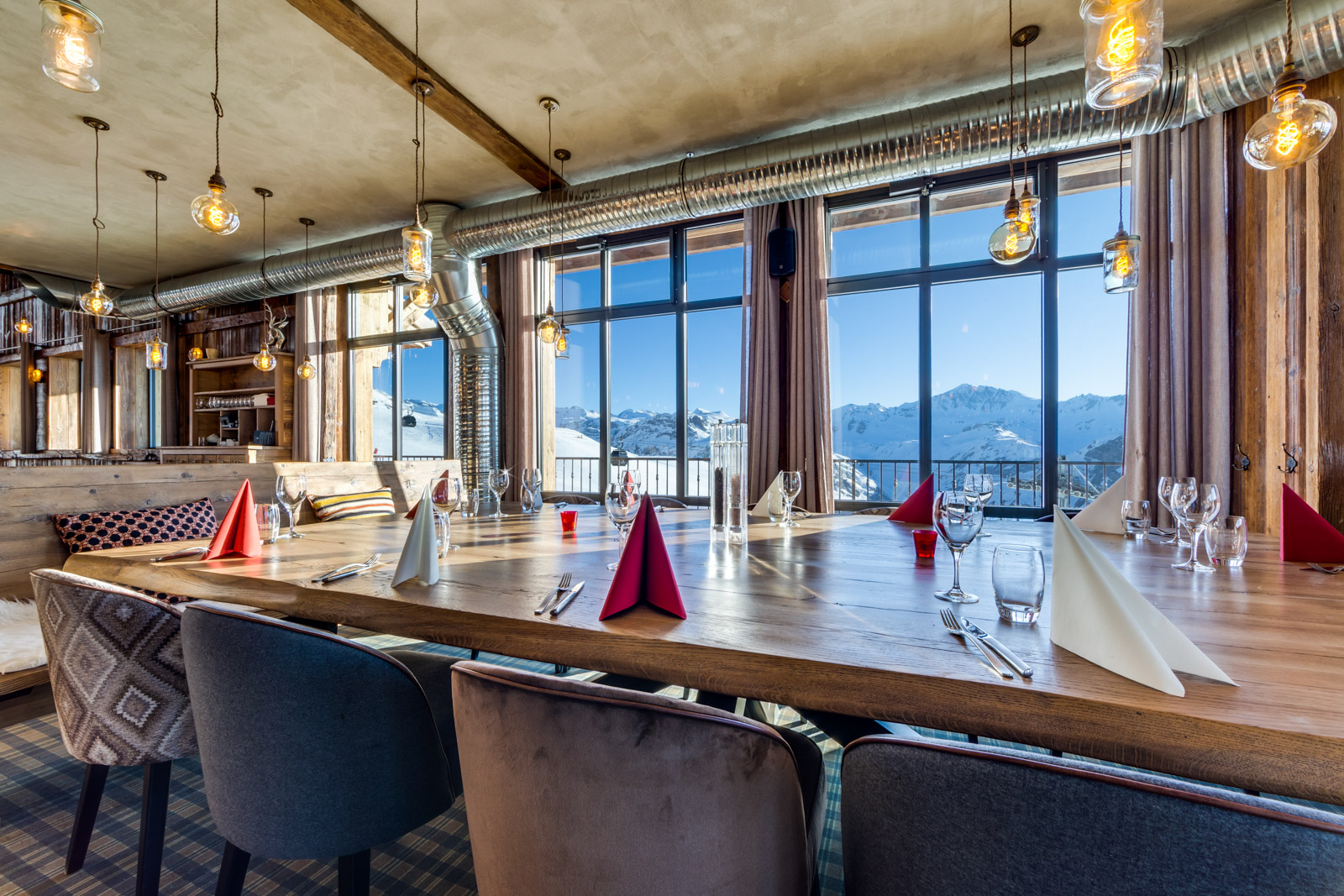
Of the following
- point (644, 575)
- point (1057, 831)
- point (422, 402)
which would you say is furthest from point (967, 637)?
point (422, 402)

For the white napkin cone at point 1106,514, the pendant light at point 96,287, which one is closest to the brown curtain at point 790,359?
the white napkin cone at point 1106,514

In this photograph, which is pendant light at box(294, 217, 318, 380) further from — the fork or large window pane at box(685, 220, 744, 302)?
the fork

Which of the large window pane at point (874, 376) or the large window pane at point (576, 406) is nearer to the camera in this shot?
the large window pane at point (874, 376)

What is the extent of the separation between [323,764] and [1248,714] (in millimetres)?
1139

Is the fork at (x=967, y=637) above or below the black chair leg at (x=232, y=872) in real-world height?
above

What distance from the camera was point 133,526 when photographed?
237cm

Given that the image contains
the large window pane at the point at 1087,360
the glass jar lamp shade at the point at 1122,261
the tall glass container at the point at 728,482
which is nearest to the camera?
the tall glass container at the point at 728,482

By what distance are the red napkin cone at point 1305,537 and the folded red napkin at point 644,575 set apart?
1421 mm

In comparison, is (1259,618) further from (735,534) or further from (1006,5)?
(1006,5)

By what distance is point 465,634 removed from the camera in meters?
0.95

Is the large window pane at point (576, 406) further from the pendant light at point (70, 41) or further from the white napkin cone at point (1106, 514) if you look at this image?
the white napkin cone at point (1106, 514)

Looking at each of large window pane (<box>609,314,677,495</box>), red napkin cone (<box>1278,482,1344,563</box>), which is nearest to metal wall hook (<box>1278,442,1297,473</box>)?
red napkin cone (<box>1278,482,1344,563</box>)

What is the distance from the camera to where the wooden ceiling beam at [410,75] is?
2516 millimetres

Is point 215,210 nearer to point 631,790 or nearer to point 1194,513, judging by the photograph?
point 631,790
